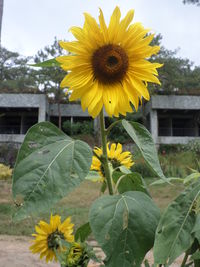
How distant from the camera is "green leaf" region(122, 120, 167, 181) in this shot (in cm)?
50

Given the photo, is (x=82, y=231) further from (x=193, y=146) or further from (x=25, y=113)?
(x=25, y=113)

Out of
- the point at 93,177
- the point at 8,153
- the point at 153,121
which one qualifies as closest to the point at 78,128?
the point at 153,121

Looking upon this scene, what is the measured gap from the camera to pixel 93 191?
6246mm

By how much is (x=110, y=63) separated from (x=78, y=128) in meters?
14.7

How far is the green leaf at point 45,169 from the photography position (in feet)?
1.40

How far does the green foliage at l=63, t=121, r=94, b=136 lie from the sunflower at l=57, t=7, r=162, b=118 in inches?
567

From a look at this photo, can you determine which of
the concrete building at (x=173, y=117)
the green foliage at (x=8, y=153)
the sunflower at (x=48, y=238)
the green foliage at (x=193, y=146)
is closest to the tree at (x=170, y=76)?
the concrete building at (x=173, y=117)

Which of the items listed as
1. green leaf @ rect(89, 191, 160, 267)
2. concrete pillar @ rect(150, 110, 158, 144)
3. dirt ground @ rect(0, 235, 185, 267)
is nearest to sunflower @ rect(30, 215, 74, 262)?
green leaf @ rect(89, 191, 160, 267)

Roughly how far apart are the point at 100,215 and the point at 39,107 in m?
14.5

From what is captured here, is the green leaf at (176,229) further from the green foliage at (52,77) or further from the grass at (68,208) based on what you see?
the green foliage at (52,77)

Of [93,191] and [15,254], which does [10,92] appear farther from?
[15,254]

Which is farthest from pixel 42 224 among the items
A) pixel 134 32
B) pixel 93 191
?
pixel 93 191

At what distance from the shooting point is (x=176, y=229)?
0.50m

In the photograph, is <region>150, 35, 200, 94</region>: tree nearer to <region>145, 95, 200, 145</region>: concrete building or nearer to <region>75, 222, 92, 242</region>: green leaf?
<region>145, 95, 200, 145</region>: concrete building
